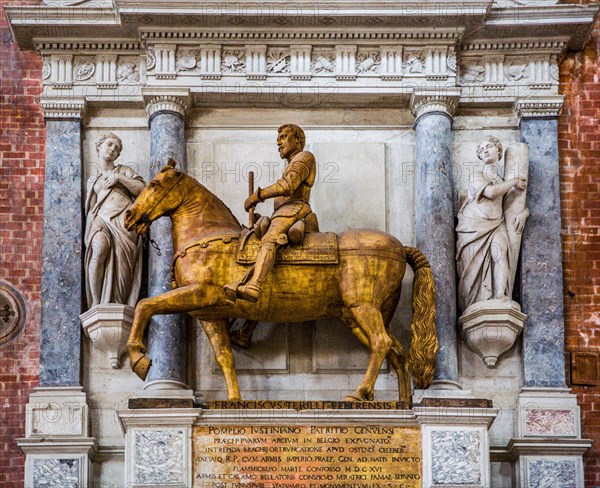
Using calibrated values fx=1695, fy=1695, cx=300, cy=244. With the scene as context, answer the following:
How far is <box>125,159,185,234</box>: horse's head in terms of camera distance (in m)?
15.3

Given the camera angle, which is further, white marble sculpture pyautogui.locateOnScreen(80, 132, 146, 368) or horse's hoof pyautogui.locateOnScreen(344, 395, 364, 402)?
white marble sculpture pyautogui.locateOnScreen(80, 132, 146, 368)

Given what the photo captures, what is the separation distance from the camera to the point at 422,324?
1544cm

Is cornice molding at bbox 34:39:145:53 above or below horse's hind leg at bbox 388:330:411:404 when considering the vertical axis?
above

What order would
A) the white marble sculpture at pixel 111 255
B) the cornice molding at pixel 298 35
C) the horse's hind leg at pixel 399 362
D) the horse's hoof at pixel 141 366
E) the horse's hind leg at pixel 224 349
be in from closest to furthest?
the horse's hoof at pixel 141 366, the horse's hind leg at pixel 224 349, the horse's hind leg at pixel 399 362, the white marble sculpture at pixel 111 255, the cornice molding at pixel 298 35

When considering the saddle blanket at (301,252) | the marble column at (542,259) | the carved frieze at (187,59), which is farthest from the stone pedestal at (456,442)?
the carved frieze at (187,59)

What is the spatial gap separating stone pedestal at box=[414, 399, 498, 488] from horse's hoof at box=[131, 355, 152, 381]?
238cm

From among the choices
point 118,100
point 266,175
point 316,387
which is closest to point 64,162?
point 118,100

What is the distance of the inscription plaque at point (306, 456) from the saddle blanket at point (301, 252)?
1.53 m

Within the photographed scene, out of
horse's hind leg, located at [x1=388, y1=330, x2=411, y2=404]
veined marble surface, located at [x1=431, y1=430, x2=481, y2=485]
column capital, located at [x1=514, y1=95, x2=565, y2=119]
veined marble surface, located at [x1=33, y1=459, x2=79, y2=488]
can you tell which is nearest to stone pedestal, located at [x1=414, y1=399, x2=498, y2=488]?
veined marble surface, located at [x1=431, y1=430, x2=481, y2=485]

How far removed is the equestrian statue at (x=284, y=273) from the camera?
591 inches

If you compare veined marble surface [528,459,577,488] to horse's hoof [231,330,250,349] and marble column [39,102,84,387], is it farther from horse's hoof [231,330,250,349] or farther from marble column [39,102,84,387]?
marble column [39,102,84,387]

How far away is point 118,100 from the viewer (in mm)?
16750

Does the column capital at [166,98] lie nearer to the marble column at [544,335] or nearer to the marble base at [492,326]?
the marble column at [544,335]

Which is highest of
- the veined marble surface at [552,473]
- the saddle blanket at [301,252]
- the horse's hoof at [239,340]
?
the saddle blanket at [301,252]
